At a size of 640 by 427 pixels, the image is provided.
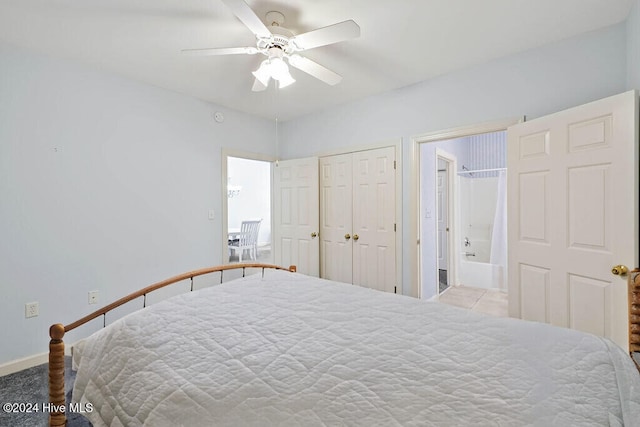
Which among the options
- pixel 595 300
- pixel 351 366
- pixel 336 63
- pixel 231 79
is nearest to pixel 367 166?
pixel 336 63

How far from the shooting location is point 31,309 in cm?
233

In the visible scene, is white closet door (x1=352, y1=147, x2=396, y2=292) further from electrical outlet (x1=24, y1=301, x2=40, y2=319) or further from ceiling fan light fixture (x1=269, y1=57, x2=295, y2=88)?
electrical outlet (x1=24, y1=301, x2=40, y2=319)

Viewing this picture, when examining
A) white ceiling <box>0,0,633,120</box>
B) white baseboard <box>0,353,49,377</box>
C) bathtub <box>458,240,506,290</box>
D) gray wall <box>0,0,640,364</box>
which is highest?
white ceiling <box>0,0,633,120</box>

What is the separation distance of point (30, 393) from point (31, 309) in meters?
0.67

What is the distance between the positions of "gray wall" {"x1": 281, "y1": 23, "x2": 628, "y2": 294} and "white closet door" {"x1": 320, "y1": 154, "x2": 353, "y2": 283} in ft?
0.94

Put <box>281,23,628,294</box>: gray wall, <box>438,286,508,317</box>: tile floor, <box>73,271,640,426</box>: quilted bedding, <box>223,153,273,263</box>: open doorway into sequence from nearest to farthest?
1. <box>73,271,640,426</box>: quilted bedding
2. <box>281,23,628,294</box>: gray wall
3. <box>438,286,508,317</box>: tile floor
4. <box>223,153,273,263</box>: open doorway

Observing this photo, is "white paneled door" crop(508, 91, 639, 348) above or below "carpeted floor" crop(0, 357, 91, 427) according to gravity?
above

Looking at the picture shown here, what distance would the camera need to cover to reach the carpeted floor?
1694mm

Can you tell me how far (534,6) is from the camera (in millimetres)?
1856

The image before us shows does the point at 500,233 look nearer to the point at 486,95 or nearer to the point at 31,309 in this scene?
the point at 486,95

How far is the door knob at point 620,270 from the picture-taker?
1.68 m

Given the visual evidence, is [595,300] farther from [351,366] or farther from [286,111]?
[286,111]

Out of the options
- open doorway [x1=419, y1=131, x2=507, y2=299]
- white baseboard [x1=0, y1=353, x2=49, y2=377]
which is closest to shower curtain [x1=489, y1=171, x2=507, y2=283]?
open doorway [x1=419, y1=131, x2=507, y2=299]

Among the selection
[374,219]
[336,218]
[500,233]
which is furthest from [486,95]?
[500,233]
